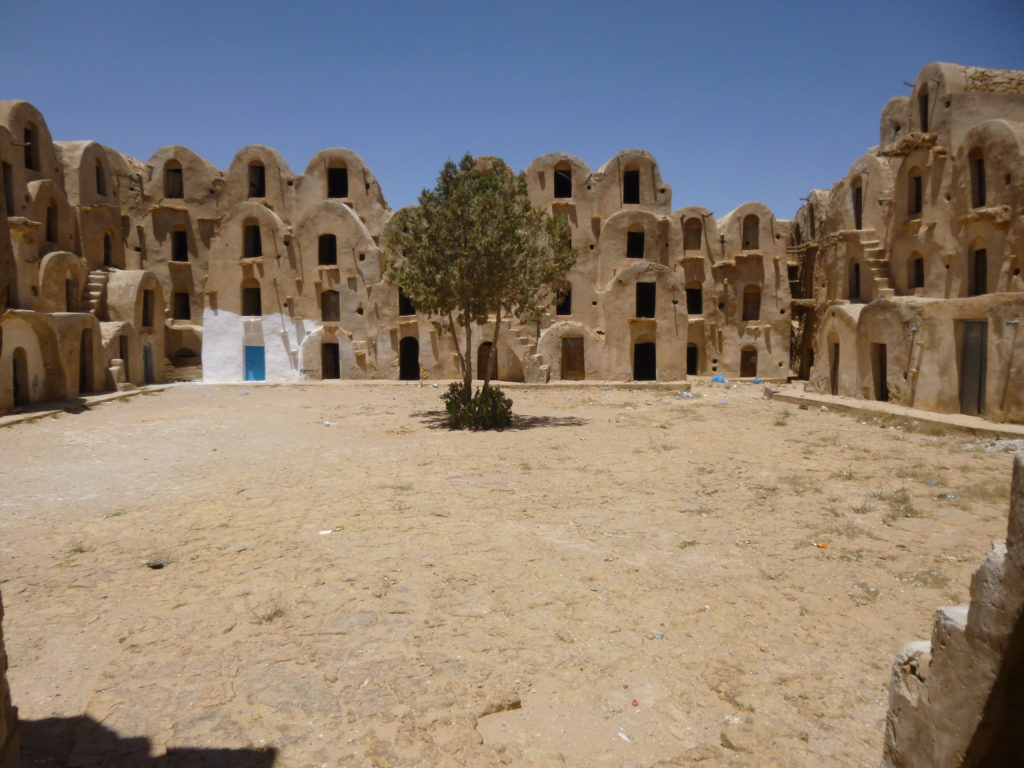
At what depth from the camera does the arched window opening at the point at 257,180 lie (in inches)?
1235

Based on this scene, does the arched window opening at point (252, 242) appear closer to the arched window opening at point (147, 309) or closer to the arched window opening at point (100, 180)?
the arched window opening at point (147, 309)

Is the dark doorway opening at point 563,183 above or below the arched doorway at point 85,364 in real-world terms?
above

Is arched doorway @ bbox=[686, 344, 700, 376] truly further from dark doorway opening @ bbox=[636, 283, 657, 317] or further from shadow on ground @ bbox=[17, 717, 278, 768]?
shadow on ground @ bbox=[17, 717, 278, 768]

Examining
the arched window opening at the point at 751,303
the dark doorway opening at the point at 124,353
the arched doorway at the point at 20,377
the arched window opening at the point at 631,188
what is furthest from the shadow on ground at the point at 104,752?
the arched window opening at the point at 751,303

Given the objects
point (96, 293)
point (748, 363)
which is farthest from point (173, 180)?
point (748, 363)

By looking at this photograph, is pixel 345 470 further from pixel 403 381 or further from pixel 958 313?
pixel 403 381

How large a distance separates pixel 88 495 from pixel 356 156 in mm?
24755

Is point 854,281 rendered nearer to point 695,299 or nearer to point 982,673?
point 695,299

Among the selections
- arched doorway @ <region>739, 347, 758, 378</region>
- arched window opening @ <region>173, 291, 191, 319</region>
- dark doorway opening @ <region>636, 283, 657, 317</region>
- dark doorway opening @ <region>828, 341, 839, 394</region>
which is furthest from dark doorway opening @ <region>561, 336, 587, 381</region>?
arched window opening @ <region>173, 291, 191, 319</region>

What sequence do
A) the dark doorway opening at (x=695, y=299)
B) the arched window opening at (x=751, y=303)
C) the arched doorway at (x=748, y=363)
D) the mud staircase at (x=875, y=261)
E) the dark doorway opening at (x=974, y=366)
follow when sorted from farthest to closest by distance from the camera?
1. the dark doorway opening at (x=695, y=299)
2. the arched doorway at (x=748, y=363)
3. the arched window opening at (x=751, y=303)
4. the mud staircase at (x=875, y=261)
5. the dark doorway opening at (x=974, y=366)

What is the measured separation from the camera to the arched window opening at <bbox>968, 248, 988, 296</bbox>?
830 inches

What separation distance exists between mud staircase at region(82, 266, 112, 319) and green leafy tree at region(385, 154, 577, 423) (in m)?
15.3

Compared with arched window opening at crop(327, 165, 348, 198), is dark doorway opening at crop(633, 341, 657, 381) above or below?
below

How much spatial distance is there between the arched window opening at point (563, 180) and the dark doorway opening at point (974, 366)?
19.2 metres
